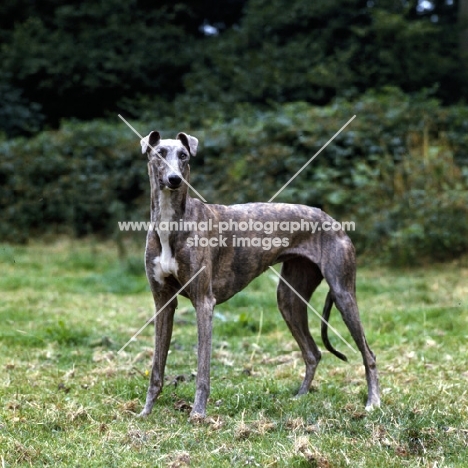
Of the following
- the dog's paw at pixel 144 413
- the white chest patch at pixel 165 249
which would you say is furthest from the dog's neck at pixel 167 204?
the dog's paw at pixel 144 413

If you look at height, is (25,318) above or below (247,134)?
below

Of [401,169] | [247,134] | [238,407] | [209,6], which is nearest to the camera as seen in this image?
[238,407]

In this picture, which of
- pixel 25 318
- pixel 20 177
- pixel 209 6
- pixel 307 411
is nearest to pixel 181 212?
pixel 307 411

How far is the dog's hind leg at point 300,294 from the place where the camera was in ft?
18.3

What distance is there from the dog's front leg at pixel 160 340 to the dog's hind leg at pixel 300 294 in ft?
3.32

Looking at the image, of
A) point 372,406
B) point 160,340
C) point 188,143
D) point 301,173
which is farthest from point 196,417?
point 301,173

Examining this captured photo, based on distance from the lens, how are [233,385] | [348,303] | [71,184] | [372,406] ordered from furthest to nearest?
[71,184] → [233,385] → [348,303] → [372,406]

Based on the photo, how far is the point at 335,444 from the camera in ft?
13.0

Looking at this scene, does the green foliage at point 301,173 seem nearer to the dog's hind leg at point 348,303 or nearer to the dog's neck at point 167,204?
the dog's hind leg at point 348,303

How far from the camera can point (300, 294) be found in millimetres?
5621

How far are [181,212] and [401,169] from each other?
302 inches

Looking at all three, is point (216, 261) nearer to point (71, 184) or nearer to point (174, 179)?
point (174, 179)

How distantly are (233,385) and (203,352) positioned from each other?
2.54ft

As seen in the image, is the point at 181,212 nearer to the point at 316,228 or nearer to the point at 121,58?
the point at 316,228
